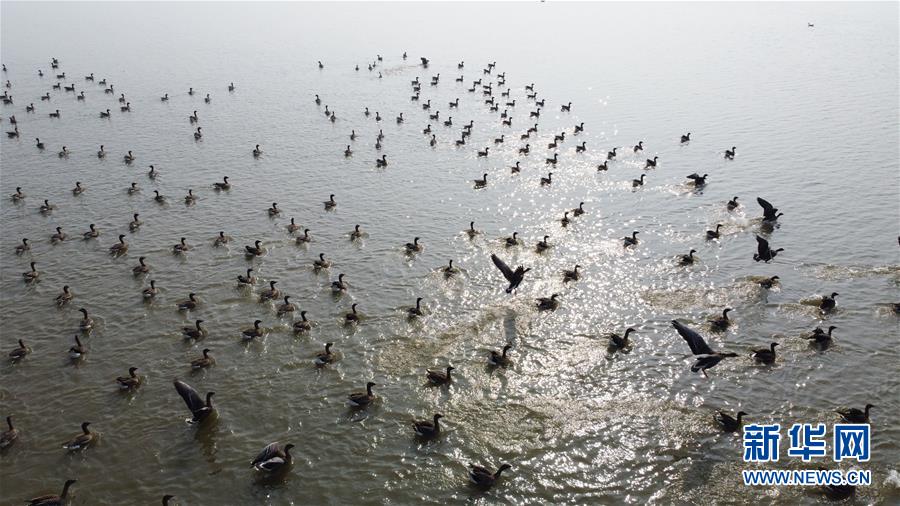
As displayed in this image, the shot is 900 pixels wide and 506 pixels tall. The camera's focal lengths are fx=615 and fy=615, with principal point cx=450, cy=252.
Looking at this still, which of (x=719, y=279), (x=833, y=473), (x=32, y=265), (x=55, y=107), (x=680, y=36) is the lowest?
(x=833, y=473)

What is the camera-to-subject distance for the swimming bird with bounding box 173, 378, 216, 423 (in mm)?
19000

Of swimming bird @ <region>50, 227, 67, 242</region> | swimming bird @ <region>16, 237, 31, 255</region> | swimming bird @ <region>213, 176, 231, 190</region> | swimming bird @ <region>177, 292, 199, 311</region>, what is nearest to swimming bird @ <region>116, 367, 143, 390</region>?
swimming bird @ <region>177, 292, 199, 311</region>

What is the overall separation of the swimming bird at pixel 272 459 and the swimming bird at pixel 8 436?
7803 mm

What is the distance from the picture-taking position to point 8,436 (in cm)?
1914

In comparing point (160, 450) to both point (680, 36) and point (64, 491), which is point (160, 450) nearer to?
point (64, 491)

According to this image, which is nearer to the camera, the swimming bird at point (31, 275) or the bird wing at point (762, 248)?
the bird wing at point (762, 248)

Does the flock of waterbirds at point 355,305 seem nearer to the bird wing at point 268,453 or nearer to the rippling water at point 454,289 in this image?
the bird wing at point 268,453

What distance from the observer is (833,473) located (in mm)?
17578

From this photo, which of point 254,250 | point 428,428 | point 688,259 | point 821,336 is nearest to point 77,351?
point 254,250

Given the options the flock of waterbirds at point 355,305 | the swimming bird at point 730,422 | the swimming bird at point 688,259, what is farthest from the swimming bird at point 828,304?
the swimming bird at point 730,422

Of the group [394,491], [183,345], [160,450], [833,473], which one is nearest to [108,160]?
[183,345]

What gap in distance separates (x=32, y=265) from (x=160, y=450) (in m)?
15.8

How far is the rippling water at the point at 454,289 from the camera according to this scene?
61.0 ft

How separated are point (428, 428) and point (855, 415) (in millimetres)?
13600
